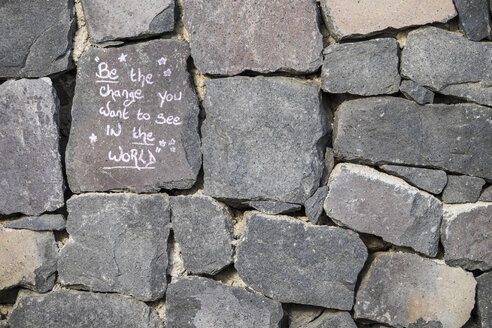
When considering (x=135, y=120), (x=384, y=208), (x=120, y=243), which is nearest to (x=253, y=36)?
(x=135, y=120)

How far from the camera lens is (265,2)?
8.51 ft

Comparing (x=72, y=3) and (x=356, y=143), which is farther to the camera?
(x=72, y=3)

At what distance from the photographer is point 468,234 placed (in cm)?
255

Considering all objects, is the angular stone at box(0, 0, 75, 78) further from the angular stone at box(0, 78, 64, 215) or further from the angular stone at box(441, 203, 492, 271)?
the angular stone at box(441, 203, 492, 271)

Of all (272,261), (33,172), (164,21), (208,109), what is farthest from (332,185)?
(33,172)

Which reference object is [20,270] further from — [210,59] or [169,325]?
[210,59]

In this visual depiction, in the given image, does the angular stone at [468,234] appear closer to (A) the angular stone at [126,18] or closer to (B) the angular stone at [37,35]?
(A) the angular stone at [126,18]

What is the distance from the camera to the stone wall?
2.53 meters

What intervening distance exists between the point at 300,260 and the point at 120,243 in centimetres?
82

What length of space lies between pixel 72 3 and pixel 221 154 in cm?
98

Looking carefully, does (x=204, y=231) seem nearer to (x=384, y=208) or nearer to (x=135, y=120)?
(x=135, y=120)

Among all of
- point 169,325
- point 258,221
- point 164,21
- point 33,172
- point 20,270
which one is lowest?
point 169,325

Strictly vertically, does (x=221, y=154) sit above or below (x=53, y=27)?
below

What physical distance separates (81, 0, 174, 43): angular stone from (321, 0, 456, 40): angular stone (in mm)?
718
